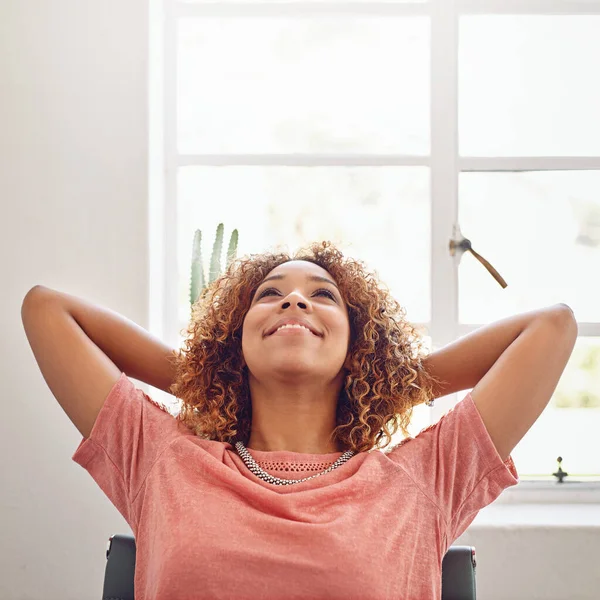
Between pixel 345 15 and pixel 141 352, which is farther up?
pixel 345 15

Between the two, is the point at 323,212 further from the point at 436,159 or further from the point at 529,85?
the point at 529,85

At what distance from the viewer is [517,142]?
2678 mm

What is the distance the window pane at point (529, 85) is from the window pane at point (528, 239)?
0.11 meters

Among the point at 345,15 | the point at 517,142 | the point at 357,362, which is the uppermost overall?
the point at 345,15

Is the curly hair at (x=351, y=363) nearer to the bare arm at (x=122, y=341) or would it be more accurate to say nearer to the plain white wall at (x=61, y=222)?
the bare arm at (x=122, y=341)

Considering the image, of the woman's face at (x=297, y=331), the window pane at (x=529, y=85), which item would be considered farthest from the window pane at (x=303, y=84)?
the woman's face at (x=297, y=331)

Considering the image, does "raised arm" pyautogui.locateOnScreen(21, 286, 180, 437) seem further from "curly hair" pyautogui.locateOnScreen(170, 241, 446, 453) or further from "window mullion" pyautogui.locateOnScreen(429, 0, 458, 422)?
"window mullion" pyautogui.locateOnScreen(429, 0, 458, 422)

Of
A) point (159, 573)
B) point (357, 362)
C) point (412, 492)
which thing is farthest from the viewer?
point (357, 362)

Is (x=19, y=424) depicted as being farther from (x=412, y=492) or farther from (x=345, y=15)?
(x=345, y=15)

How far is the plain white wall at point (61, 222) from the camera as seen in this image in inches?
93.0

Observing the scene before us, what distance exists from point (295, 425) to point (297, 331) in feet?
0.70

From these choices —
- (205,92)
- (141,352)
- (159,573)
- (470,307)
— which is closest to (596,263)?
(470,307)

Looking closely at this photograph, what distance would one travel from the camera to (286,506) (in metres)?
1.45

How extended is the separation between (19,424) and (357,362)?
1204 millimetres
